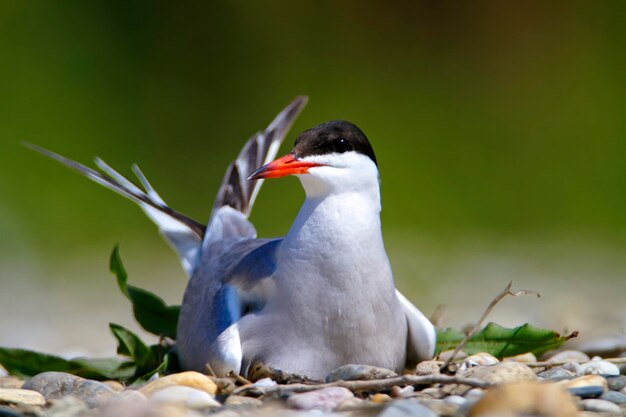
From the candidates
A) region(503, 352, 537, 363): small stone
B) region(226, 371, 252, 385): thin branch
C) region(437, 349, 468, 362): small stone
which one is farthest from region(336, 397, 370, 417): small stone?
region(503, 352, 537, 363): small stone

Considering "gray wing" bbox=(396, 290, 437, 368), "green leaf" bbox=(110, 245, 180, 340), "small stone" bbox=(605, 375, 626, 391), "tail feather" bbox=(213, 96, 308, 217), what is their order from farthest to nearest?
"tail feather" bbox=(213, 96, 308, 217)
"green leaf" bbox=(110, 245, 180, 340)
"gray wing" bbox=(396, 290, 437, 368)
"small stone" bbox=(605, 375, 626, 391)

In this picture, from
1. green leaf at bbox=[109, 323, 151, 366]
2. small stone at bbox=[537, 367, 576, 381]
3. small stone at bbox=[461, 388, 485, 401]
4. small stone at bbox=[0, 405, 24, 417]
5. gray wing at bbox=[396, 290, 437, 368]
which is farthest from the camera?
green leaf at bbox=[109, 323, 151, 366]

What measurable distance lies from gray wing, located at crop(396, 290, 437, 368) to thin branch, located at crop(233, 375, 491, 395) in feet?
2.17

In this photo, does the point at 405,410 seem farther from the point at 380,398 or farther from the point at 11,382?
the point at 11,382

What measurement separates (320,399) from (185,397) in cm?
36

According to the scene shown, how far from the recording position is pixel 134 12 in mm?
9086

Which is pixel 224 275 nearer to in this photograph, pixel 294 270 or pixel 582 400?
pixel 294 270

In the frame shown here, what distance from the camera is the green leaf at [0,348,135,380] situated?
3.79 meters

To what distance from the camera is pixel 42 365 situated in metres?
3.81

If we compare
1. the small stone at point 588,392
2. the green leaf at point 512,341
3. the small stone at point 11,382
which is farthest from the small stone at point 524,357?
the small stone at point 11,382

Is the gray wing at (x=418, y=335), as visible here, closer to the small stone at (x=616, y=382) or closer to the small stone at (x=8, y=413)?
the small stone at (x=616, y=382)

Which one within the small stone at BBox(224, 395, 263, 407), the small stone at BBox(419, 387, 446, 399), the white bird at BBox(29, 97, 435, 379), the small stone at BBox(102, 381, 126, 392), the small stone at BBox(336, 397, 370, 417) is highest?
the white bird at BBox(29, 97, 435, 379)

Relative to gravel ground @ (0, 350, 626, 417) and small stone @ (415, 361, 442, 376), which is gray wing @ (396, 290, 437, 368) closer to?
small stone @ (415, 361, 442, 376)

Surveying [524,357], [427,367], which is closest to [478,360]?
[427,367]
